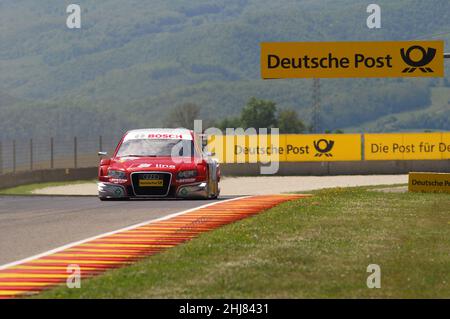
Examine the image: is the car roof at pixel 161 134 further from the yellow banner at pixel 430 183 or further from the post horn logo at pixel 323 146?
the post horn logo at pixel 323 146

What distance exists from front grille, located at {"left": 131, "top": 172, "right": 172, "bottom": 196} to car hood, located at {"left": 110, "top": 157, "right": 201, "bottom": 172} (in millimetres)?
139

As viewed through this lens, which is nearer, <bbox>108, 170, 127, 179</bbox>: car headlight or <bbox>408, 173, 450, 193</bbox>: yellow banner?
<bbox>108, 170, 127, 179</bbox>: car headlight

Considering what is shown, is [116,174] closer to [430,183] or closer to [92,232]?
[92,232]

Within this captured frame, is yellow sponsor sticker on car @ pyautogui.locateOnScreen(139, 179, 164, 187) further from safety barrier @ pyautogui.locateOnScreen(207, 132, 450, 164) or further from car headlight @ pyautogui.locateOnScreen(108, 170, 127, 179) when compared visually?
safety barrier @ pyautogui.locateOnScreen(207, 132, 450, 164)

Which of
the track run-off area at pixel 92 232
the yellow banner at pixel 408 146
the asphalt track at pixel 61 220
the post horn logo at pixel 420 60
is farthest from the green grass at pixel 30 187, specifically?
the track run-off area at pixel 92 232

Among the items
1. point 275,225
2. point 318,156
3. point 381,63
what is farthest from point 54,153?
point 275,225

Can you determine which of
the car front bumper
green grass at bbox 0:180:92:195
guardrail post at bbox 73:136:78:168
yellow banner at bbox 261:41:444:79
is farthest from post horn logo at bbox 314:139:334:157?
the car front bumper

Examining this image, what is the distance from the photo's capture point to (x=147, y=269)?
1036 centimetres

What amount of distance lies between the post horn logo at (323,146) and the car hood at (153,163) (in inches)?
1259

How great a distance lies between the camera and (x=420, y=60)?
36.9 meters

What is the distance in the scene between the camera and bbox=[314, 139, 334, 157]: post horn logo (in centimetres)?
5400

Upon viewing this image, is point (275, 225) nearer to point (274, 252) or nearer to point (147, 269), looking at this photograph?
point (274, 252)

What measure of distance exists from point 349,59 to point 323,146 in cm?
1591
